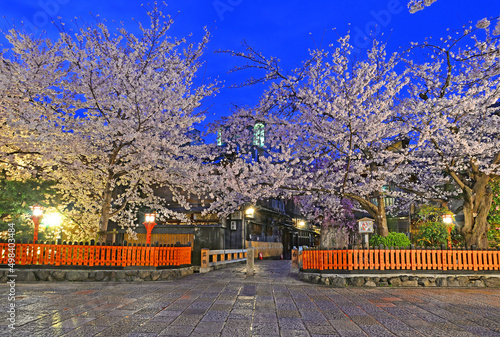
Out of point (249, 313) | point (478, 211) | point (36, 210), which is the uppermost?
point (478, 211)

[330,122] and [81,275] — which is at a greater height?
[330,122]

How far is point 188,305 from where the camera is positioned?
8359 mm

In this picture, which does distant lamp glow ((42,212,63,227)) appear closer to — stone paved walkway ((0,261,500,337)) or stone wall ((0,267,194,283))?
stone wall ((0,267,194,283))

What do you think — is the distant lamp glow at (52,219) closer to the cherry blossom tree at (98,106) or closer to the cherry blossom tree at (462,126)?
the cherry blossom tree at (98,106)

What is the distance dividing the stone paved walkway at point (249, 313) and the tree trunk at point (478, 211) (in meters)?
5.44

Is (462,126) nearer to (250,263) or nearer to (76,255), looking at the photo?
(250,263)

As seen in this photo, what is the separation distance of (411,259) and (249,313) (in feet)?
28.2

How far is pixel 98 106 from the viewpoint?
1444 centimetres

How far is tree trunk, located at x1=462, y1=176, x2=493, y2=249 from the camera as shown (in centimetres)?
1539

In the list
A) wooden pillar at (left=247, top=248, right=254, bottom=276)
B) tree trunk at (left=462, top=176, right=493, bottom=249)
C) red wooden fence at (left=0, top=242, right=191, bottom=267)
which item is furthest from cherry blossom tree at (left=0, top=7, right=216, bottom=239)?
tree trunk at (left=462, top=176, right=493, bottom=249)

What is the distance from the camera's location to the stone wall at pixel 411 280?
43.0 ft

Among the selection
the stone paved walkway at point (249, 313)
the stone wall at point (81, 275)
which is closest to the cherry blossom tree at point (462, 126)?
the stone paved walkway at point (249, 313)

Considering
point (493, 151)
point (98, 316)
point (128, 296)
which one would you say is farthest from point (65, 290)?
point (493, 151)

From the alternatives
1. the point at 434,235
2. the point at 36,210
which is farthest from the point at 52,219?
the point at 434,235
